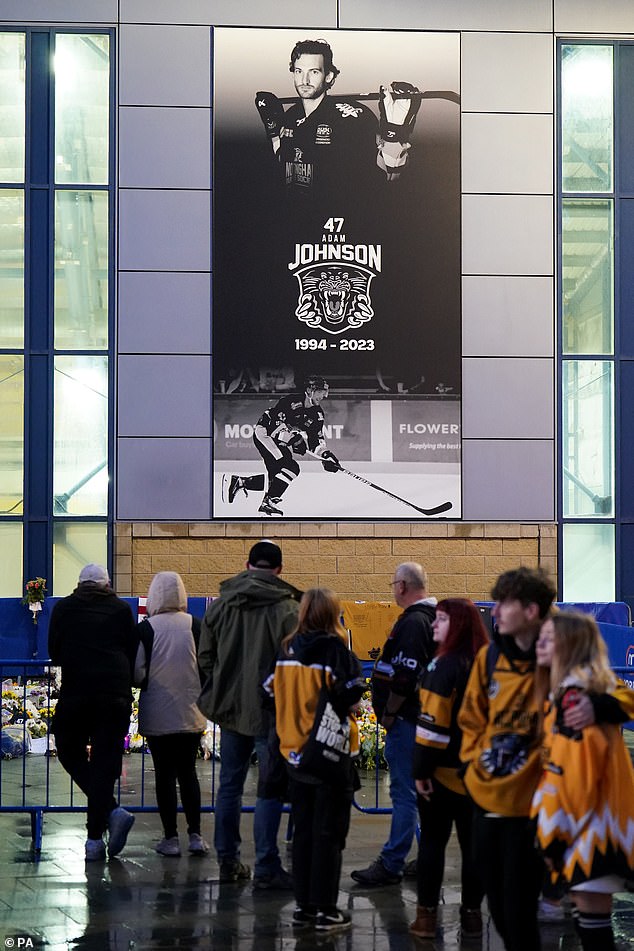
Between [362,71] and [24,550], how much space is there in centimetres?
928

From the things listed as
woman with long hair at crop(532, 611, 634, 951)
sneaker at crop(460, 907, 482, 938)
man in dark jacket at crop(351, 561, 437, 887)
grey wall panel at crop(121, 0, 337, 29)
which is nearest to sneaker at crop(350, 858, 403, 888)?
man in dark jacket at crop(351, 561, 437, 887)

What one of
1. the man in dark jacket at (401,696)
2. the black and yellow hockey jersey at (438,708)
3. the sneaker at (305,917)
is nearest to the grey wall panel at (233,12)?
the man in dark jacket at (401,696)

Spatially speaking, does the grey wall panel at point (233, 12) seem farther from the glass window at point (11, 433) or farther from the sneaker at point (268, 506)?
the sneaker at point (268, 506)

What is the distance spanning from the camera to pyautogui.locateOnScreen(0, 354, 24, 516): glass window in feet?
64.2

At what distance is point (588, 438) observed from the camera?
2023 centimetres

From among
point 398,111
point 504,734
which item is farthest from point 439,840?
point 398,111

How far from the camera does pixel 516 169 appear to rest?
19906 millimetres

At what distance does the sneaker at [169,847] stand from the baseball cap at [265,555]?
2.11 meters

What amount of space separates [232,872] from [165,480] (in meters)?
11.6

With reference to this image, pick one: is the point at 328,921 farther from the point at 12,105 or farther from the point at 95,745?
the point at 12,105

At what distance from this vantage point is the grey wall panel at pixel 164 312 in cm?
1941

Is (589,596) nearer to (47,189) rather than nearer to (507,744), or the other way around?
(47,189)

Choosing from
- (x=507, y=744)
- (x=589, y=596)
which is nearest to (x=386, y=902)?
(x=507, y=744)

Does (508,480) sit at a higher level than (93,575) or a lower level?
higher
